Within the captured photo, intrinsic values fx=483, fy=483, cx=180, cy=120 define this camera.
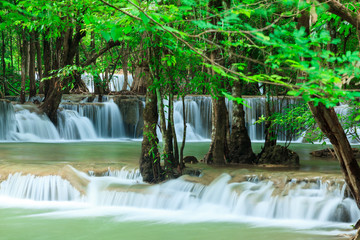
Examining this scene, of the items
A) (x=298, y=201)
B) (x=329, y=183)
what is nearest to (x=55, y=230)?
(x=298, y=201)

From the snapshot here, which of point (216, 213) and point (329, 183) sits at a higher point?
point (329, 183)

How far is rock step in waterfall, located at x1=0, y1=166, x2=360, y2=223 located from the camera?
7.35 m

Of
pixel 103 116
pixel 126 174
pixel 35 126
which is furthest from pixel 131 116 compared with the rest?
pixel 126 174

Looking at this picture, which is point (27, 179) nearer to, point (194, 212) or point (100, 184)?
point (100, 184)

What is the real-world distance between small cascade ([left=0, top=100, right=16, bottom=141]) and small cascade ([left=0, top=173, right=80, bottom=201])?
33.1ft

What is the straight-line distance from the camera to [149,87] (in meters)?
8.39

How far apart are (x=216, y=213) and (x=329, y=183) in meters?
1.86

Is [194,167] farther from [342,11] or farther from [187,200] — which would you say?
[342,11]

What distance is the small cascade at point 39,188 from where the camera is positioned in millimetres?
8945

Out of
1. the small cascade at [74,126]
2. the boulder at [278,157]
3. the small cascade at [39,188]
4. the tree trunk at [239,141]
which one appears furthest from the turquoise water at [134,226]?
the small cascade at [74,126]

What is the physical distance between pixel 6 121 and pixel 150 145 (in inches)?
474

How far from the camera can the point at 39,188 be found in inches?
357

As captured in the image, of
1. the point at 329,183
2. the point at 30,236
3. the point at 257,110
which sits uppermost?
the point at 257,110

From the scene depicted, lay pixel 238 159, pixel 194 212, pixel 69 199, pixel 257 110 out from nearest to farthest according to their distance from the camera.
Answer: pixel 194 212
pixel 69 199
pixel 238 159
pixel 257 110
